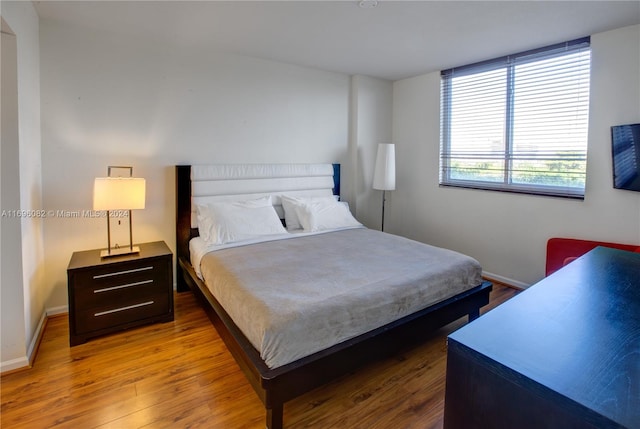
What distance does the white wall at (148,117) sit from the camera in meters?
2.90

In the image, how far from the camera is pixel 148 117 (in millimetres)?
3256

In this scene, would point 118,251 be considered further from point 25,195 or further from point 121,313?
point 25,195

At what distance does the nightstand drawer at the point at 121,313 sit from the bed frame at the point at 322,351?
0.31 metres

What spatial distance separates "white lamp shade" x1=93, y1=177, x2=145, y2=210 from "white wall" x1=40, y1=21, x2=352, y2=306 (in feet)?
1.69

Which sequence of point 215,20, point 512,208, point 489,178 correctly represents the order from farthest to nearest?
1. point 489,178
2. point 512,208
3. point 215,20

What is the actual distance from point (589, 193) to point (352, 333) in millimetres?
2669

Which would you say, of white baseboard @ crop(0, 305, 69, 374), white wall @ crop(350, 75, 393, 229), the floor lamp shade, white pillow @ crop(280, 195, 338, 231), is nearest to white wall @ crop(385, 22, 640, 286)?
white wall @ crop(350, 75, 393, 229)

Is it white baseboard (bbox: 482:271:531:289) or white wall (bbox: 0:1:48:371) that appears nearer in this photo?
white wall (bbox: 0:1:48:371)

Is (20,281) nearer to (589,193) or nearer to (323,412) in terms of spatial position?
(323,412)

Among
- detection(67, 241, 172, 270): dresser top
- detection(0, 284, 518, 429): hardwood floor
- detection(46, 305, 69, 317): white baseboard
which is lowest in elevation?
detection(0, 284, 518, 429): hardwood floor

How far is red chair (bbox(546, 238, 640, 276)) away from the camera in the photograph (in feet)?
9.71

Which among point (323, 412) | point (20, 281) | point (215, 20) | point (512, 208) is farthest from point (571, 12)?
point (20, 281)

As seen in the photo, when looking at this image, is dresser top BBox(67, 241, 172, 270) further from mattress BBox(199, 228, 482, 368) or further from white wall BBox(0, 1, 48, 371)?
mattress BBox(199, 228, 482, 368)

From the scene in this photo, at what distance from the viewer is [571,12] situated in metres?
2.57
